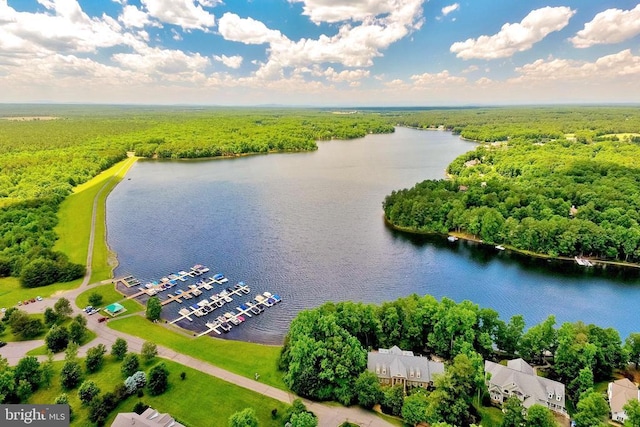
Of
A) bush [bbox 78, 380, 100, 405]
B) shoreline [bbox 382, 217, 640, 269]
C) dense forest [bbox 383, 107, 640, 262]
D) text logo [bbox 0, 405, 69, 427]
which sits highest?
dense forest [bbox 383, 107, 640, 262]

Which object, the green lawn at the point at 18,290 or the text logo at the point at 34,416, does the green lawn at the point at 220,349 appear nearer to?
the text logo at the point at 34,416

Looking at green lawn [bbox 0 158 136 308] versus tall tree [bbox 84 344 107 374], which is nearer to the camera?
tall tree [bbox 84 344 107 374]

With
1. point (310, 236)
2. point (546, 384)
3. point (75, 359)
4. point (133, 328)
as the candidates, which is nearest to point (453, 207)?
point (310, 236)

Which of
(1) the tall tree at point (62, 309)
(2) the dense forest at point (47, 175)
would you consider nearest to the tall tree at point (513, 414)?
(1) the tall tree at point (62, 309)

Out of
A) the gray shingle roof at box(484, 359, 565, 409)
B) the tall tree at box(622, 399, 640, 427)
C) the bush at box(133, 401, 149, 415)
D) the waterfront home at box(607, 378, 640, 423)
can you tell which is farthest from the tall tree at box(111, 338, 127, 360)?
the waterfront home at box(607, 378, 640, 423)

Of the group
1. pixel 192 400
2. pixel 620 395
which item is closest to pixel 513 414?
pixel 620 395

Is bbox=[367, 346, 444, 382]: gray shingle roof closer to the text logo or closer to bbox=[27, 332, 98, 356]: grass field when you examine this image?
the text logo

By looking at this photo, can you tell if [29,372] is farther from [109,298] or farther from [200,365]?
[109,298]
